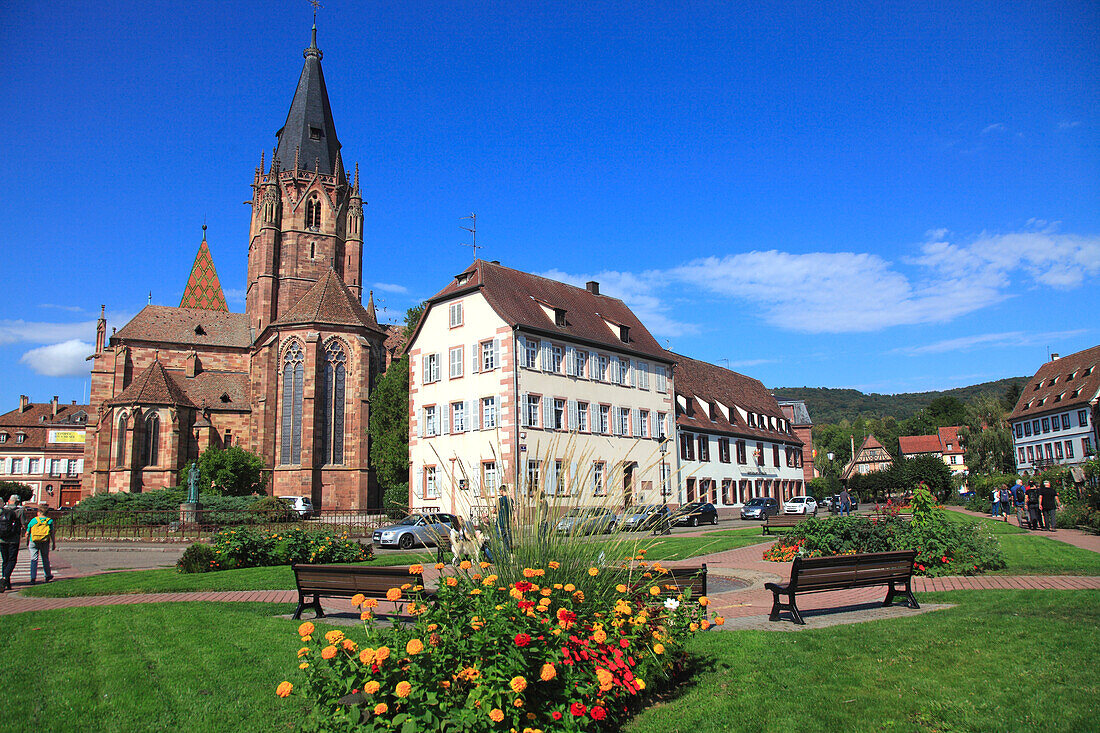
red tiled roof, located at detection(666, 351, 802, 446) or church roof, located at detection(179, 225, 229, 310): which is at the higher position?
church roof, located at detection(179, 225, 229, 310)

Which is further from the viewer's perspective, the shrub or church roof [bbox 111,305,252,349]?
church roof [bbox 111,305,252,349]

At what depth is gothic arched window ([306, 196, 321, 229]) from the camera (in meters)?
60.1

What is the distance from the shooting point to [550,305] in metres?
36.4

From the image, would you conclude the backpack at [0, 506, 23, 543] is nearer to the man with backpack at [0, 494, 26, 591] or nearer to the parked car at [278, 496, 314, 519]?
the man with backpack at [0, 494, 26, 591]

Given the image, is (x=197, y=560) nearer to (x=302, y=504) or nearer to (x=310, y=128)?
(x=302, y=504)

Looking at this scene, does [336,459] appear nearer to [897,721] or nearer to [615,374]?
[615,374]

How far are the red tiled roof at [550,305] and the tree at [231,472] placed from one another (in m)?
18.2

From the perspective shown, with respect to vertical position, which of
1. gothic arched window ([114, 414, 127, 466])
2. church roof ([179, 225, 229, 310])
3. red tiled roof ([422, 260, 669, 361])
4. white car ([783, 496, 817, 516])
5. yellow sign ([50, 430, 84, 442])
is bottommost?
white car ([783, 496, 817, 516])

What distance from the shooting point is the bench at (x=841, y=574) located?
28.3 feet

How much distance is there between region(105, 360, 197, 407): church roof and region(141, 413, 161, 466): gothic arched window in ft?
4.27

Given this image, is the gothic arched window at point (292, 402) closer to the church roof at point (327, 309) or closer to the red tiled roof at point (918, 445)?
the church roof at point (327, 309)

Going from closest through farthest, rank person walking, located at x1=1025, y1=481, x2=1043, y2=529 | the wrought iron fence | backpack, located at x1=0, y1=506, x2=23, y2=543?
1. backpack, located at x1=0, y1=506, x2=23, y2=543
2. person walking, located at x1=1025, y1=481, x2=1043, y2=529
3. the wrought iron fence

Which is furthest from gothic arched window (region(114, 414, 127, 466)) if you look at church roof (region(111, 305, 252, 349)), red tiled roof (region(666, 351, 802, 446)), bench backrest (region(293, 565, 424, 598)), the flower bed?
the flower bed

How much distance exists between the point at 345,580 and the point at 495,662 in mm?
4576
